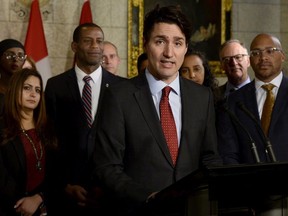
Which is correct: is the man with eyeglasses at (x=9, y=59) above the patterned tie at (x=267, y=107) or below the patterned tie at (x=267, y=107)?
above

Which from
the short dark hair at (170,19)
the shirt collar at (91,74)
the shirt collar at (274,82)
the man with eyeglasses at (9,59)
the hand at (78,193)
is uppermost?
the short dark hair at (170,19)

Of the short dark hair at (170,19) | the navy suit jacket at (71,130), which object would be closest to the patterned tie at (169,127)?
the short dark hair at (170,19)

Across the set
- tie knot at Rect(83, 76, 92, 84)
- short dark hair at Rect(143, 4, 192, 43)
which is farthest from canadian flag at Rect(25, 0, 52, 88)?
short dark hair at Rect(143, 4, 192, 43)

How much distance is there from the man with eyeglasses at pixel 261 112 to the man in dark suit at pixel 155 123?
52 centimetres

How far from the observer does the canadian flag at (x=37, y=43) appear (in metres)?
7.16

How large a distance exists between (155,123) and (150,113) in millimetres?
55

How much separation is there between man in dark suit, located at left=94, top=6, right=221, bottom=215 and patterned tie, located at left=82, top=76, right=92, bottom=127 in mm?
1675

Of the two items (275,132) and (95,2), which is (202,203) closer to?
(275,132)

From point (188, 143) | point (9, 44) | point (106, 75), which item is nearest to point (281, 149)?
point (188, 143)

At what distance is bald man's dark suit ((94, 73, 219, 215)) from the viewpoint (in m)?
2.52

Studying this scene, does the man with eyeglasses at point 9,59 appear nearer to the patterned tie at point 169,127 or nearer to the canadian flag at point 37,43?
the canadian flag at point 37,43

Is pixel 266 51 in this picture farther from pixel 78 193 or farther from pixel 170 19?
pixel 78 193

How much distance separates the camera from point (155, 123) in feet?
8.40

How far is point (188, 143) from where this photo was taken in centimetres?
258
